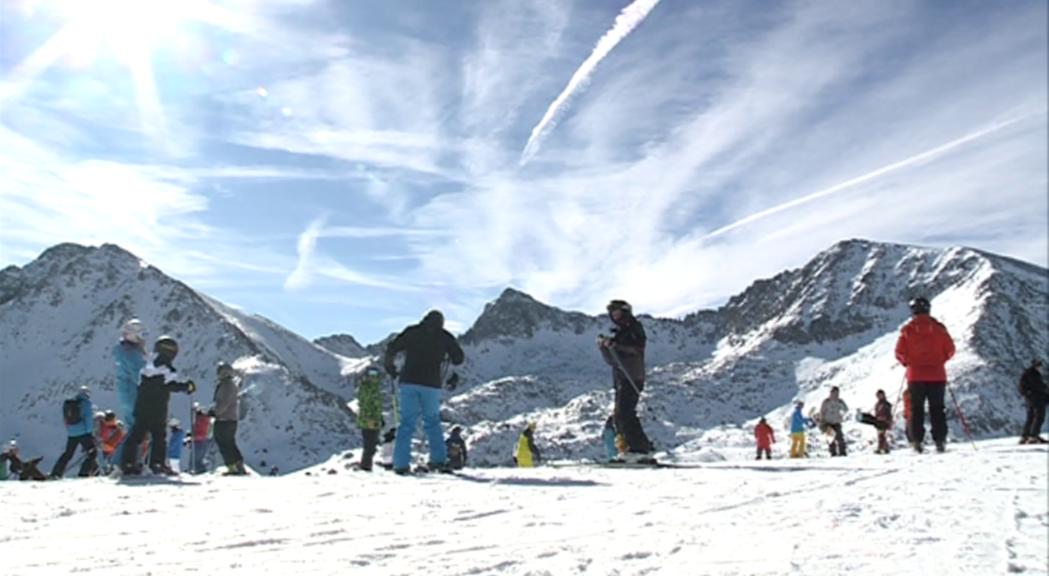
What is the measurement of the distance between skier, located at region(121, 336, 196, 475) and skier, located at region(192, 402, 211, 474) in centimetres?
674

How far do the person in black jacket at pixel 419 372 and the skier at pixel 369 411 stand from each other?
397 cm

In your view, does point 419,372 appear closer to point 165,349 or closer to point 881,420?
point 165,349

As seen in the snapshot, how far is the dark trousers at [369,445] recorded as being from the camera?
15.6m

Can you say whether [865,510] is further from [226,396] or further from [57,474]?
[57,474]

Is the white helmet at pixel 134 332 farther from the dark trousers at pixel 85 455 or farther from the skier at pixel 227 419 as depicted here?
the dark trousers at pixel 85 455

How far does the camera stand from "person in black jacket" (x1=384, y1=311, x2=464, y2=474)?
457 inches

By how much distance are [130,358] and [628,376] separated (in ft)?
25.0

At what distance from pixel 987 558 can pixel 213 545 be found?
4339 millimetres

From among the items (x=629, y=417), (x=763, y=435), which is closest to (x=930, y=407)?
(x=629, y=417)

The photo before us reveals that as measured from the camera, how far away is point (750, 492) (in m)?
7.23

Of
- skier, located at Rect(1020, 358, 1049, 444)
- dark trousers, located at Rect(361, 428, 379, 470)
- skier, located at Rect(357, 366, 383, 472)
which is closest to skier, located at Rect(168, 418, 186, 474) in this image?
skier, located at Rect(357, 366, 383, 472)

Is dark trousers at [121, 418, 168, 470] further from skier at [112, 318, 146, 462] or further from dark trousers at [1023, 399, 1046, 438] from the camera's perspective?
dark trousers at [1023, 399, 1046, 438]

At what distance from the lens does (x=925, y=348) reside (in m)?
12.1

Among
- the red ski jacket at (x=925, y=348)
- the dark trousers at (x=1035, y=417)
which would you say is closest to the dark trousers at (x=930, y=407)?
the red ski jacket at (x=925, y=348)
